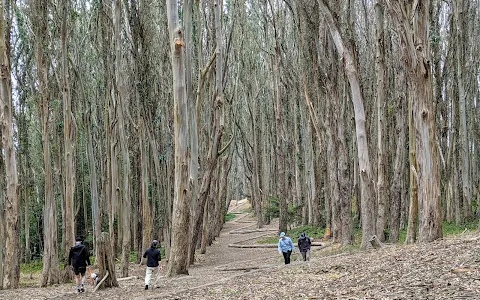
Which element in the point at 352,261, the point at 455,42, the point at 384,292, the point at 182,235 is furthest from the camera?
the point at 455,42

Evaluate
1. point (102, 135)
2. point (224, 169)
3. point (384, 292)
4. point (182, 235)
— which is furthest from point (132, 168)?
point (384, 292)

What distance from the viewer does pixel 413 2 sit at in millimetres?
10859

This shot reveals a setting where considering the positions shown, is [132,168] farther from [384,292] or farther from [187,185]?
[384,292]

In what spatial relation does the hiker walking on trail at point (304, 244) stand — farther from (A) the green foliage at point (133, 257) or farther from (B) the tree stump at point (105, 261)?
(A) the green foliage at point (133, 257)

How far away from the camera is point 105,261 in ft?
39.0

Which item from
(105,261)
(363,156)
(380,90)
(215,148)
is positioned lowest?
(105,261)

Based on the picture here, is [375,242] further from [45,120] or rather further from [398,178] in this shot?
[45,120]

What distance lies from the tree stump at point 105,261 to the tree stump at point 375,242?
637 centimetres

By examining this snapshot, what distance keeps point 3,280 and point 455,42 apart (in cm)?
1911

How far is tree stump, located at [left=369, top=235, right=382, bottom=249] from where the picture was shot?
12648 mm

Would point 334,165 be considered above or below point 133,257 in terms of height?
above

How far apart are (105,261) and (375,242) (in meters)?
6.66

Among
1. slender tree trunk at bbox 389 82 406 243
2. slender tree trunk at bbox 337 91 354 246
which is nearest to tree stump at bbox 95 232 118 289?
slender tree trunk at bbox 337 91 354 246

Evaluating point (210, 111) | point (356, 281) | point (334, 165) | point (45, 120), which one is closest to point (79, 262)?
point (45, 120)
